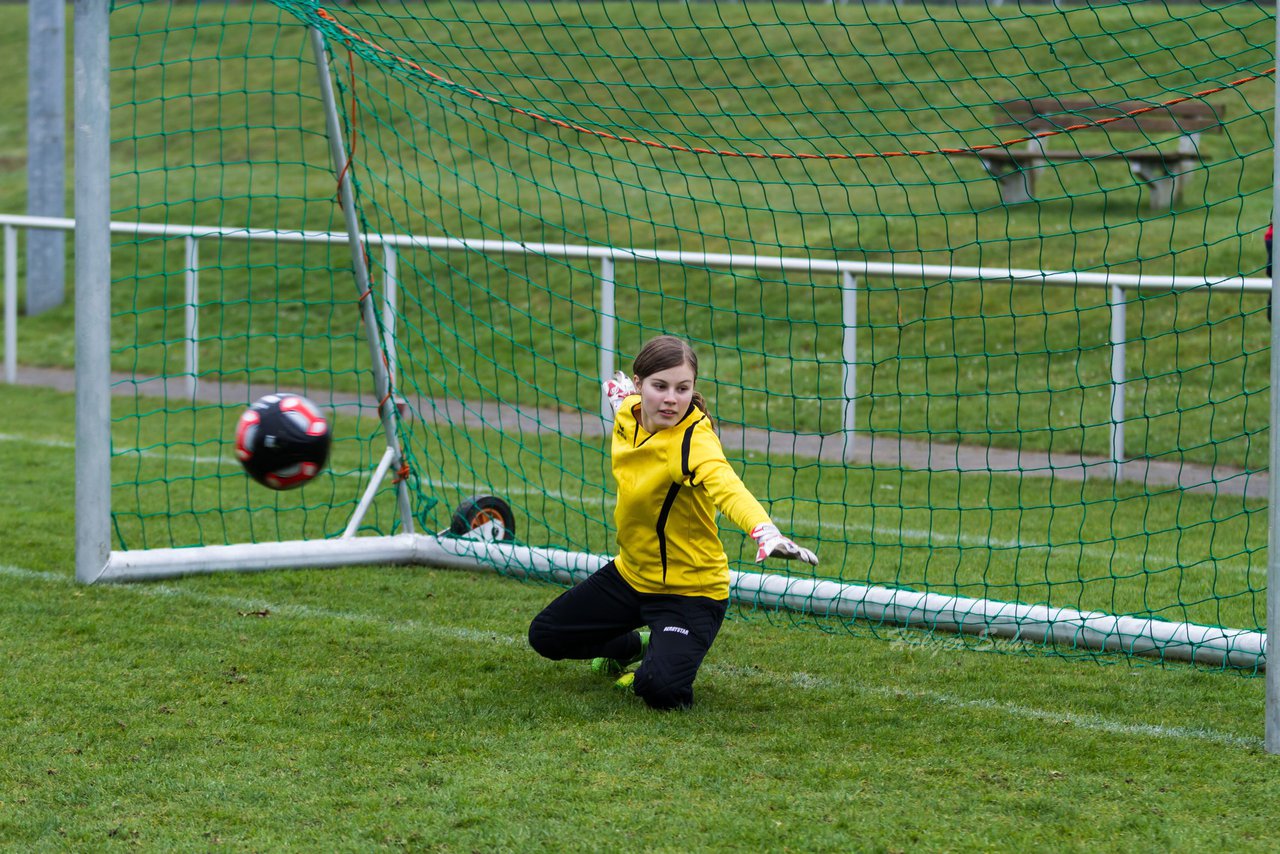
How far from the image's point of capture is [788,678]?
4.83 m

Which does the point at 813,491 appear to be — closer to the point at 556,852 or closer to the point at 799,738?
the point at 799,738

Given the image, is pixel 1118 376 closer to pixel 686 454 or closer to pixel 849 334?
pixel 849 334

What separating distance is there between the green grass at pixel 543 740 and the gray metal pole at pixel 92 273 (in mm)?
385

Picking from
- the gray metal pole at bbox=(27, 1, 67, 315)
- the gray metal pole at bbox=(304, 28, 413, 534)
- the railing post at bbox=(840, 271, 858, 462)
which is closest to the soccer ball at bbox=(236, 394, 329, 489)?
the gray metal pole at bbox=(304, 28, 413, 534)

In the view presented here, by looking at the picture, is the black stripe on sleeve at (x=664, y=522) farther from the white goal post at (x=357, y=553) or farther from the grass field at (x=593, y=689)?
the white goal post at (x=357, y=553)

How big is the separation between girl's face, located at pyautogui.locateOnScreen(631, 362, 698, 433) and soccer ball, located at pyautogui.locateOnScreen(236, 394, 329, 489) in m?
1.11

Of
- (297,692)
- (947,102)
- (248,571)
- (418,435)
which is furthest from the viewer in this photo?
(947,102)

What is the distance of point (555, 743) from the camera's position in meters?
4.10

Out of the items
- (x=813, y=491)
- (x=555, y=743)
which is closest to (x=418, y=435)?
(x=813, y=491)

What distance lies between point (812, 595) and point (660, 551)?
3.41ft

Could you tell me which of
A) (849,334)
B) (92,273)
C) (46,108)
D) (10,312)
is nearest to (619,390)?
(92,273)

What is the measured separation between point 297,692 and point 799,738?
1542mm

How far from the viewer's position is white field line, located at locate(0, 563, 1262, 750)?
14.0ft

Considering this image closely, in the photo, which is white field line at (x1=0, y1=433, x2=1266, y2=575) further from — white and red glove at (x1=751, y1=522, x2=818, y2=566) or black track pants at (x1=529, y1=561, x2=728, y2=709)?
white and red glove at (x1=751, y1=522, x2=818, y2=566)
